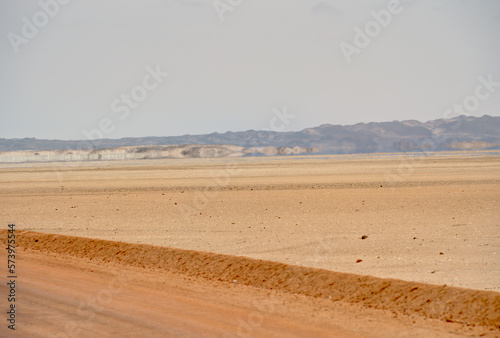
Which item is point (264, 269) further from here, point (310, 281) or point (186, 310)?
point (186, 310)

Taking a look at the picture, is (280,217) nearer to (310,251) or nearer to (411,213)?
(411,213)

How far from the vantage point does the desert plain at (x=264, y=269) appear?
8.46 metres

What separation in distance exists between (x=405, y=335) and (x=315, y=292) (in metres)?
2.88

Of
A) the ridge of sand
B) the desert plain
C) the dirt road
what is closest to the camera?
the dirt road

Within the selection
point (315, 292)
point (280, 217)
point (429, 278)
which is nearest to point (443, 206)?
point (280, 217)

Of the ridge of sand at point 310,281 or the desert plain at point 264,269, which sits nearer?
the desert plain at point 264,269

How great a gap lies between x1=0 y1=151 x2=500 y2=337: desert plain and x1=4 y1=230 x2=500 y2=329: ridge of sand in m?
0.03

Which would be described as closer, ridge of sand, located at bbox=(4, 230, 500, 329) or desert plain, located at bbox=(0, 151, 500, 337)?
desert plain, located at bbox=(0, 151, 500, 337)

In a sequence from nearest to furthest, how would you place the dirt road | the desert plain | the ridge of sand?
the dirt road, the desert plain, the ridge of sand

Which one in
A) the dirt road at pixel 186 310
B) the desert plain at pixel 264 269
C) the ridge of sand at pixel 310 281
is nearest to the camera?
the dirt road at pixel 186 310

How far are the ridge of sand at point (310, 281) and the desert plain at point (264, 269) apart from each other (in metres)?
0.03

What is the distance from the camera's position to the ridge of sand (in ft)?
30.2

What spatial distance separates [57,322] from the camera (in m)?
8.40

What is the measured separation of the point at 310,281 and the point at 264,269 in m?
1.39
